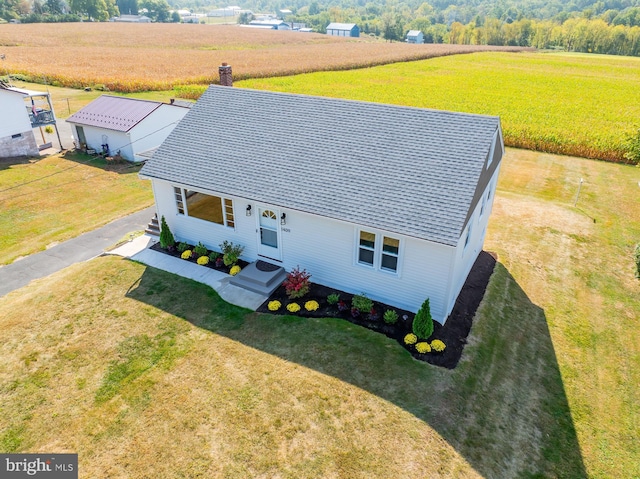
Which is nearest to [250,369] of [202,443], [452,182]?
[202,443]

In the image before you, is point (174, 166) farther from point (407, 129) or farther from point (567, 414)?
point (567, 414)

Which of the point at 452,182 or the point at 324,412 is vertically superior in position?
the point at 452,182

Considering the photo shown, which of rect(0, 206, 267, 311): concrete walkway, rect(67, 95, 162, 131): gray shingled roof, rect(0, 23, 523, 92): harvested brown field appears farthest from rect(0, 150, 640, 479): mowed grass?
rect(0, 23, 523, 92): harvested brown field

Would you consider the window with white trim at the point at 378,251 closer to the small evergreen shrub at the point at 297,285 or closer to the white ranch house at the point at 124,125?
the small evergreen shrub at the point at 297,285

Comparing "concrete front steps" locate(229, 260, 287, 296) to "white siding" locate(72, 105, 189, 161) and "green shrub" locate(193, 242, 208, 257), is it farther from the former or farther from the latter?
"white siding" locate(72, 105, 189, 161)

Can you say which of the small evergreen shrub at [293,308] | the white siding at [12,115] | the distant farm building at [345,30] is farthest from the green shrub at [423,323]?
the distant farm building at [345,30]

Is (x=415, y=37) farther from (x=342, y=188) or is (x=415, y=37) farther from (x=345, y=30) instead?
(x=342, y=188)
